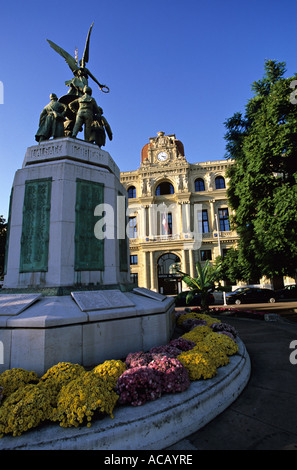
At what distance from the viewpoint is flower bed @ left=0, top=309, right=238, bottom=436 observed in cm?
271

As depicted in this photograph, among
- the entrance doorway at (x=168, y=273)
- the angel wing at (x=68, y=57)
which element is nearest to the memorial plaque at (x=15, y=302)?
the angel wing at (x=68, y=57)

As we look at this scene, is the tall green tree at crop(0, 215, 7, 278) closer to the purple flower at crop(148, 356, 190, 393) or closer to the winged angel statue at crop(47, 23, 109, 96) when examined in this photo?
the winged angel statue at crop(47, 23, 109, 96)

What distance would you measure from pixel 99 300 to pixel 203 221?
29.0 m

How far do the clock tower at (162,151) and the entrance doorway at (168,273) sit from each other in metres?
12.8

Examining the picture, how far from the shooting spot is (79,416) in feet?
8.78

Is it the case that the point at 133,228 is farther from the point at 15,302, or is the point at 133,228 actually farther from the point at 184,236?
the point at 15,302

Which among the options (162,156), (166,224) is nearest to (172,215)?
(166,224)

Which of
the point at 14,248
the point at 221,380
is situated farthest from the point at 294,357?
the point at 14,248

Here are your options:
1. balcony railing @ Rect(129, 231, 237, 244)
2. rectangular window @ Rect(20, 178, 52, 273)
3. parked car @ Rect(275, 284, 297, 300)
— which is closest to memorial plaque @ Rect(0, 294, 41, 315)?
rectangular window @ Rect(20, 178, 52, 273)

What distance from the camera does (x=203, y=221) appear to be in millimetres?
32781

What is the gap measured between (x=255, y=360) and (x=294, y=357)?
3.18 ft

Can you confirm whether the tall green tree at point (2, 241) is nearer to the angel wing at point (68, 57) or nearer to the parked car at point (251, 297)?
the angel wing at point (68, 57)

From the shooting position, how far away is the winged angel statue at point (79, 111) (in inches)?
295
